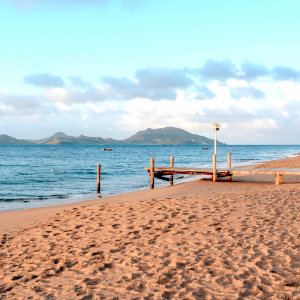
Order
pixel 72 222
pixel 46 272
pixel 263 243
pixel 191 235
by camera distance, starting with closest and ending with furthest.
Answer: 1. pixel 46 272
2. pixel 263 243
3. pixel 191 235
4. pixel 72 222

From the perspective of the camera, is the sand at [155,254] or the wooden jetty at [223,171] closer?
the sand at [155,254]

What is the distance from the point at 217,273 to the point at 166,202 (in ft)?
21.7

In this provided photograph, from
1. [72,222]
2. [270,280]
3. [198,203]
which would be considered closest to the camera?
[270,280]

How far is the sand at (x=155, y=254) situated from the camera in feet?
15.8

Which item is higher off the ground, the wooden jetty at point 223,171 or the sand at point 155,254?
the wooden jetty at point 223,171

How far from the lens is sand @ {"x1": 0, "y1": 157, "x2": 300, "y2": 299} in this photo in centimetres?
483

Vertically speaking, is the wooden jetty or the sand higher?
the wooden jetty

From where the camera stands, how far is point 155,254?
631 centimetres

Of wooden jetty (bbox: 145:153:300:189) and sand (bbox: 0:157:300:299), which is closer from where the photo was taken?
sand (bbox: 0:157:300:299)

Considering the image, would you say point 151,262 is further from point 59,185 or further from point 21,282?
point 59,185

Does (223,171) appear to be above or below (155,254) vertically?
above

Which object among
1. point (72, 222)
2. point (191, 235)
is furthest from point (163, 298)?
point (72, 222)

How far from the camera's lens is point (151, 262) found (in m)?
5.91

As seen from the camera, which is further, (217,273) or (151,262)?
(151,262)
